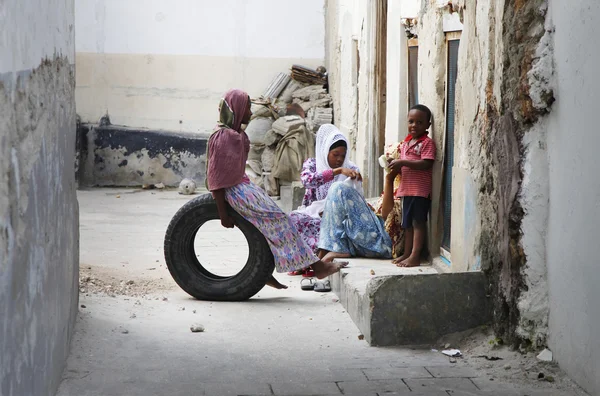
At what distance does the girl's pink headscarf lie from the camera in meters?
6.24

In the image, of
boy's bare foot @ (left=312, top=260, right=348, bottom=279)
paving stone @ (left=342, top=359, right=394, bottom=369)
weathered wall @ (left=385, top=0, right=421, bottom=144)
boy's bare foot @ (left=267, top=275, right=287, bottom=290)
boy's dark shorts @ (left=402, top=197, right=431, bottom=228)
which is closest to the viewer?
paving stone @ (left=342, top=359, right=394, bottom=369)

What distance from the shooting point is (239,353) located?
491cm

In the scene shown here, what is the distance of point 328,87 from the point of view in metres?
14.6

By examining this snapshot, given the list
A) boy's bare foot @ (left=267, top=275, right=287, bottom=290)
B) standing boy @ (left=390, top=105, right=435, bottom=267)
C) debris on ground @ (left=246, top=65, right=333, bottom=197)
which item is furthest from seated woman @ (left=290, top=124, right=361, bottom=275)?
debris on ground @ (left=246, top=65, right=333, bottom=197)

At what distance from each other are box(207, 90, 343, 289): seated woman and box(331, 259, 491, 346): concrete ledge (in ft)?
4.26

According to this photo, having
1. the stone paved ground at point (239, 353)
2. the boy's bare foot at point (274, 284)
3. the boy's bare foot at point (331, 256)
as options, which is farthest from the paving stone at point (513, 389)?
the boy's bare foot at point (331, 256)

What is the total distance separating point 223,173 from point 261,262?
696mm

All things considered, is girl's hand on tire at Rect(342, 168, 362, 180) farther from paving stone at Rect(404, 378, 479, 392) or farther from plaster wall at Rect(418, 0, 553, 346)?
paving stone at Rect(404, 378, 479, 392)

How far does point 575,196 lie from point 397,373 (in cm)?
125

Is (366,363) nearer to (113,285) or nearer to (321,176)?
(113,285)

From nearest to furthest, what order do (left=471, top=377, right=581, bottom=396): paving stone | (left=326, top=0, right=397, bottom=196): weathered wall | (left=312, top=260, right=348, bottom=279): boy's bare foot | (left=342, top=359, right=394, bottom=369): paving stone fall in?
(left=471, top=377, right=581, bottom=396): paving stone → (left=342, top=359, right=394, bottom=369): paving stone → (left=312, top=260, right=348, bottom=279): boy's bare foot → (left=326, top=0, right=397, bottom=196): weathered wall

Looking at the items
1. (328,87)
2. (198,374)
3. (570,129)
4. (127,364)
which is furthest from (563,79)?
(328,87)

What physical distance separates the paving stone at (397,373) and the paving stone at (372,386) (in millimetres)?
83

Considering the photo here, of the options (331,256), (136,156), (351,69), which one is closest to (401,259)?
(331,256)
